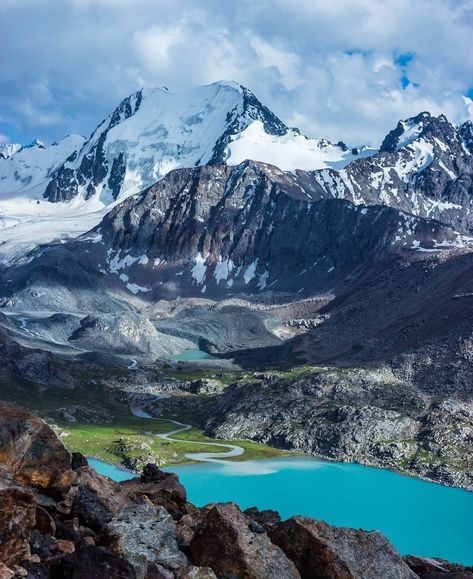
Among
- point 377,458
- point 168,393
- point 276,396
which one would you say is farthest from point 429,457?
point 168,393

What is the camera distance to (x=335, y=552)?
22.3 metres

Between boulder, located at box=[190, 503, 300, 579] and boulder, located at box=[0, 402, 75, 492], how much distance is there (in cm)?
528

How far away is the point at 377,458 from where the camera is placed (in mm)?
120750

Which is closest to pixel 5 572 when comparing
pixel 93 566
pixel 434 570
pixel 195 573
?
pixel 93 566

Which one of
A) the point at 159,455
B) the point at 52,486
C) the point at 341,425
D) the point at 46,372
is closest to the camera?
the point at 52,486

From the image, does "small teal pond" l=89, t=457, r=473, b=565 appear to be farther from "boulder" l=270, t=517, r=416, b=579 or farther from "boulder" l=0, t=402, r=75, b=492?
"boulder" l=0, t=402, r=75, b=492

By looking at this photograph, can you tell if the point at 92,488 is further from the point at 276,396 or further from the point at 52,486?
the point at 276,396

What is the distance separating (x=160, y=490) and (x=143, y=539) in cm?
637

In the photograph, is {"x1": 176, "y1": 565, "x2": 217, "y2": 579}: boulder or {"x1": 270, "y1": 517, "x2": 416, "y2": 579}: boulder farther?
{"x1": 270, "y1": 517, "x2": 416, "y2": 579}: boulder

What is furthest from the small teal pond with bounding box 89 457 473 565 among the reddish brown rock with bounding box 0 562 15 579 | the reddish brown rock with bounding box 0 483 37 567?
the reddish brown rock with bounding box 0 562 15 579

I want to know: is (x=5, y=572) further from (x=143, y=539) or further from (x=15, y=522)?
(x=143, y=539)

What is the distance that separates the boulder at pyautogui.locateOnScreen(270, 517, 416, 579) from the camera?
2227cm

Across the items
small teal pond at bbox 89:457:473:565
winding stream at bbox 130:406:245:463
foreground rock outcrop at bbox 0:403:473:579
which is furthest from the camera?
winding stream at bbox 130:406:245:463

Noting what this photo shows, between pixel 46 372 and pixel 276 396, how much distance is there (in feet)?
184
